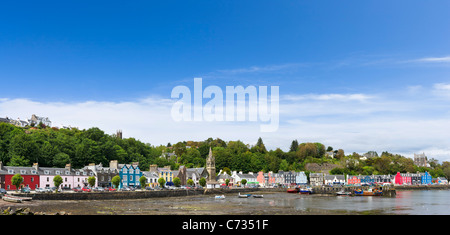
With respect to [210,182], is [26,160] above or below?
above

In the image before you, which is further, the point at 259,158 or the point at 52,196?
the point at 259,158

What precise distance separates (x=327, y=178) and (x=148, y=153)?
239ft

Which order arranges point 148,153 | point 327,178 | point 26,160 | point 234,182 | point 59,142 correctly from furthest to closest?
1. point 327,178
2. point 148,153
3. point 234,182
4. point 59,142
5. point 26,160

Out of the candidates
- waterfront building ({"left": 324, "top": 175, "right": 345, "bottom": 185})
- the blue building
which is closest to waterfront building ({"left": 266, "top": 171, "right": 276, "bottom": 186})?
waterfront building ({"left": 324, "top": 175, "right": 345, "bottom": 185})

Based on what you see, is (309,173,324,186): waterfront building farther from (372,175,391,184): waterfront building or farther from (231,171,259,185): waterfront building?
(231,171,259,185): waterfront building

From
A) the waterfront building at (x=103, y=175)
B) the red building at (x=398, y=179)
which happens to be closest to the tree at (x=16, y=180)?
the waterfront building at (x=103, y=175)

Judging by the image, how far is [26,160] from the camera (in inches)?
3346

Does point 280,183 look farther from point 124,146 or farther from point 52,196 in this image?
point 52,196

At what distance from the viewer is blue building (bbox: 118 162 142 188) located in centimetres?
9238

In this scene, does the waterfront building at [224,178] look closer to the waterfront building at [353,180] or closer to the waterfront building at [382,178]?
the waterfront building at [353,180]

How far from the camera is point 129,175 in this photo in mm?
93875
